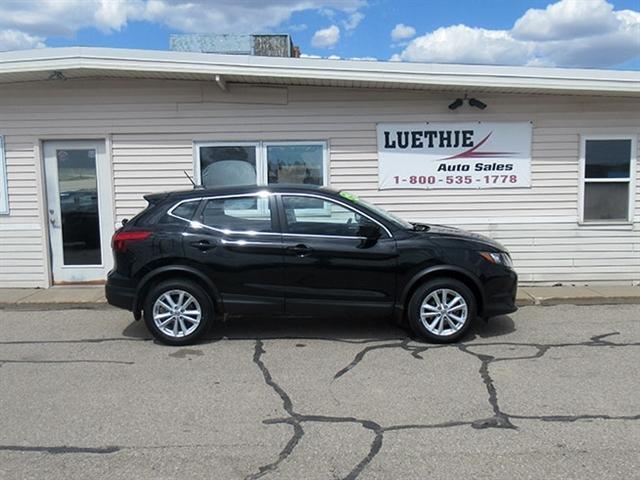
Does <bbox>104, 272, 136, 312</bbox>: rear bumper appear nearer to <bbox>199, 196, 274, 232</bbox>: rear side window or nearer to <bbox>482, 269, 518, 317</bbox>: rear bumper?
<bbox>199, 196, 274, 232</bbox>: rear side window

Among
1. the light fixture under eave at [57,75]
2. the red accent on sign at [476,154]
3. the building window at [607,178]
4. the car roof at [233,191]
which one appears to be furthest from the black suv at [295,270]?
the building window at [607,178]

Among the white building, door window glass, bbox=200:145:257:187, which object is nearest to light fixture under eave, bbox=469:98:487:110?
the white building

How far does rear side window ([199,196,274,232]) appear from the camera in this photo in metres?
6.02

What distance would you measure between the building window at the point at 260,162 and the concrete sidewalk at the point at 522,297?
2401 millimetres

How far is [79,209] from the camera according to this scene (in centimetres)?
898

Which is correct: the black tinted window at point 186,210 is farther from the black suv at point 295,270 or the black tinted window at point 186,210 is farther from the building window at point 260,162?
the building window at point 260,162

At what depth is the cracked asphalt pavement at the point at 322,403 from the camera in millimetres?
3506

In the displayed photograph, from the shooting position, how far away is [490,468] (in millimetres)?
3406

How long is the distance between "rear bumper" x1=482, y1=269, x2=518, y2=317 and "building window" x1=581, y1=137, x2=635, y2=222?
3.57m

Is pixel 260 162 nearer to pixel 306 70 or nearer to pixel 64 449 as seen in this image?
pixel 306 70

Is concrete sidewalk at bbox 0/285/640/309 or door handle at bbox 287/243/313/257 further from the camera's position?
concrete sidewalk at bbox 0/285/640/309

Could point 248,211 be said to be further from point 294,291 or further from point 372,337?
point 372,337

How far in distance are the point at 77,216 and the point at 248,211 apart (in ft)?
14.0

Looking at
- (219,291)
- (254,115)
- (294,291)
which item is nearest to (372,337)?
(294,291)
